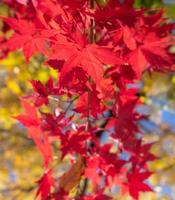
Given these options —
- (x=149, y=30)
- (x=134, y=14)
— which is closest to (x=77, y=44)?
(x=134, y=14)

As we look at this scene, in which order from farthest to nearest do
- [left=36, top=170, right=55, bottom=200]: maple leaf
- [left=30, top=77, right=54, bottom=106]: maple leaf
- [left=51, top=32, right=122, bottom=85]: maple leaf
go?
[left=36, top=170, right=55, bottom=200]: maple leaf, [left=30, top=77, right=54, bottom=106]: maple leaf, [left=51, top=32, right=122, bottom=85]: maple leaf

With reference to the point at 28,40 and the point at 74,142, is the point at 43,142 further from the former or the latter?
the point at 28,40

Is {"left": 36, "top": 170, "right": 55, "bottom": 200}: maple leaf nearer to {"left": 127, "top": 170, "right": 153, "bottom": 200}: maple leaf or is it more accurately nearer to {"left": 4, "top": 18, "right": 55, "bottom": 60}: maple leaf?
{"left": 127, "top": 170, "right": 153, "bottom": 200}: maple leaf

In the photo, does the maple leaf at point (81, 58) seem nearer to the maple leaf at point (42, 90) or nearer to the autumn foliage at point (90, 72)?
the autumn foliage at point (90, 72)

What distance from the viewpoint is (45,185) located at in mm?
1230

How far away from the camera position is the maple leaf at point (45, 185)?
47.4 inches

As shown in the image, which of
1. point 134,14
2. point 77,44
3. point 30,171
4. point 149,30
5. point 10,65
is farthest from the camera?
point 30,171

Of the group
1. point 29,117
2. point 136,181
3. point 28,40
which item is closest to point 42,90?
point 28,40

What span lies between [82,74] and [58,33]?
0.10 metres

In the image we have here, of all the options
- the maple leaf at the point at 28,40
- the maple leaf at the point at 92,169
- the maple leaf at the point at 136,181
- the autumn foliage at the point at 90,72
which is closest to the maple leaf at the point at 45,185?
the autumn foliage at the point at 90,72

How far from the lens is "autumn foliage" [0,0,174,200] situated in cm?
88

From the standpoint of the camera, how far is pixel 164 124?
145 inches

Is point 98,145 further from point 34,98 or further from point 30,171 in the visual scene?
point 30,171

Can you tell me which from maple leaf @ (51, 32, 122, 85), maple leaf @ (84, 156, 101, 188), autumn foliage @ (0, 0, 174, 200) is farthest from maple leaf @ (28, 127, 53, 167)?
maple leaf @ (51, 32, 122, 85)
